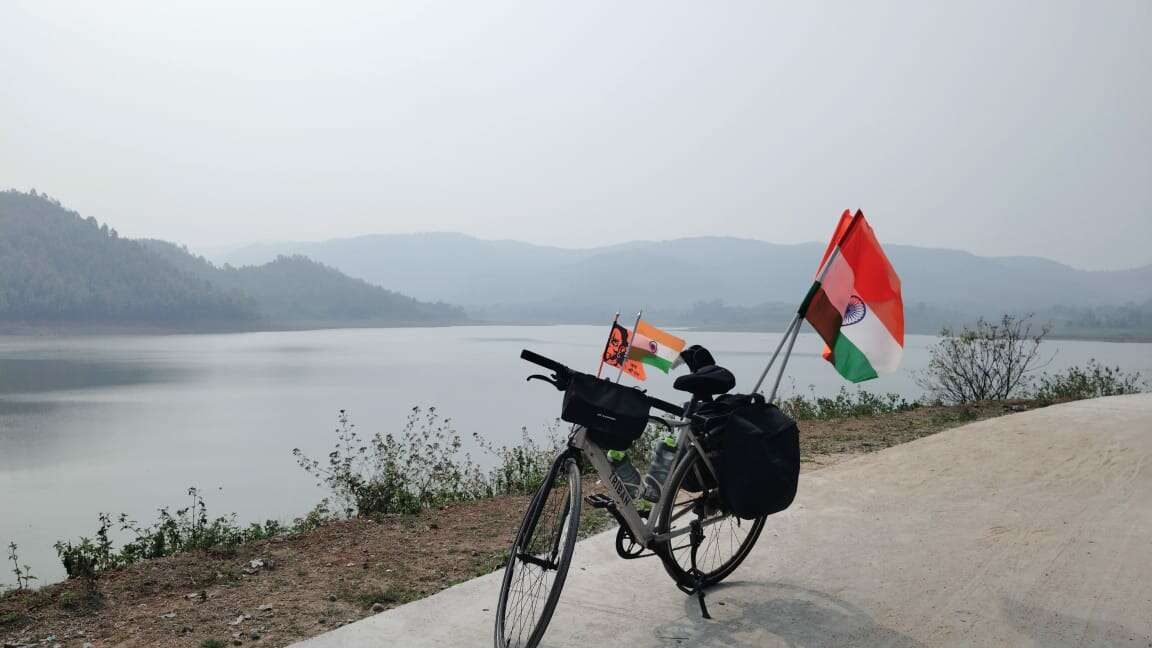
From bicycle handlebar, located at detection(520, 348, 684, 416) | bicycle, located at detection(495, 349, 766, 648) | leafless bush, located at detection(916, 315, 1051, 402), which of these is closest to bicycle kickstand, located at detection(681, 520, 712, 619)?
bicycle, located at detection(495, 349, 766, 648)

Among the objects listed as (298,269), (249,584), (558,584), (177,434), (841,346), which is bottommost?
(177,434)

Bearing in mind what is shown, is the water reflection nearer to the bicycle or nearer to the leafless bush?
the leafless bush

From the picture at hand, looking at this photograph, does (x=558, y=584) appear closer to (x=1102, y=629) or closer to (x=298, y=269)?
(x=1102, y=629)

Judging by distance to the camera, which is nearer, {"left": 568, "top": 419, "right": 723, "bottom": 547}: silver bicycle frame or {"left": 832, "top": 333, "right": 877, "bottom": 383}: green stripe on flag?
{"left": 568, "top": 419, "right": 723, "bottom": 547}: silver bicycle frame

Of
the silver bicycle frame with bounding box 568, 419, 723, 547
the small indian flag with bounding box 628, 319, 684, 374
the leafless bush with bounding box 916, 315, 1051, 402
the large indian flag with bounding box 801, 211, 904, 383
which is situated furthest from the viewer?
the leafless bush with bounding box 916, 315, 1051, 402

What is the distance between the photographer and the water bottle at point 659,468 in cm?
389

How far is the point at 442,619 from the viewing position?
382 cm

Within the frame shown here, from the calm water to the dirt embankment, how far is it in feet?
11.6

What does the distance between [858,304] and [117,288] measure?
340 feet

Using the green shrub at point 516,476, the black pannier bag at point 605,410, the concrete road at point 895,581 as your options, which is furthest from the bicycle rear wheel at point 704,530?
the green shrub at point 516,476

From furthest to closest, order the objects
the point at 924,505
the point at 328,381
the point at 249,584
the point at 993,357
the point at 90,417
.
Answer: the point at 328,381, the point at 90,417, the point at 993,357, the point at 924,505, the point at 249,584

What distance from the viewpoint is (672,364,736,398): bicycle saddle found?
386cm

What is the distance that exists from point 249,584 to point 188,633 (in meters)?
0.73

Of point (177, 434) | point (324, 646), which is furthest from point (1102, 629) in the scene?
point (177, 434)
